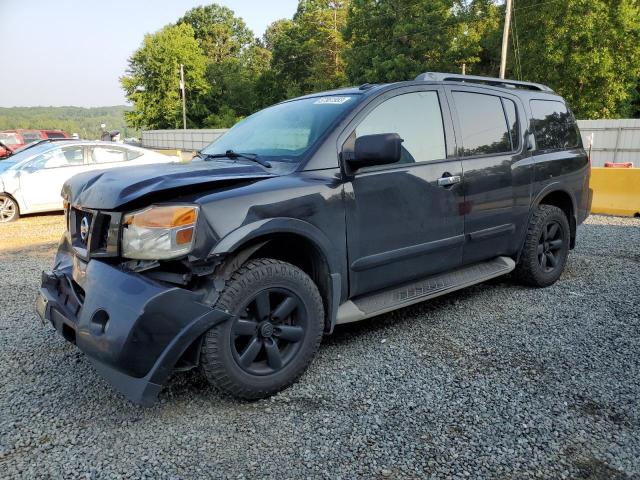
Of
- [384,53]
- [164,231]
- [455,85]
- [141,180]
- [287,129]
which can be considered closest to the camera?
Answer: [164,231]

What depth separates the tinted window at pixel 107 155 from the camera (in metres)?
9.98

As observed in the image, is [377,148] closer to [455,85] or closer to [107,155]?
[455,85]

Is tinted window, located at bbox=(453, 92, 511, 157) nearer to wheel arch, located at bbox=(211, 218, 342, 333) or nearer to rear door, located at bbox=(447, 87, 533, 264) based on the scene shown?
rear door, located at bbox=(447, 87, 533, 264)

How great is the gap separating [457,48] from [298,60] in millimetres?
23268

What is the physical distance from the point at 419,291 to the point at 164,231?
6.32 ft

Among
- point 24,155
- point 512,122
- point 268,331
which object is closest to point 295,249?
point 268,331

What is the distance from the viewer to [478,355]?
10.9 feet

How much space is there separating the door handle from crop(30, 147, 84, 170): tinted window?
27.9 feet

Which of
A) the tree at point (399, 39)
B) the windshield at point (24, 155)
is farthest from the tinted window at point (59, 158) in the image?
the tree at point (399, 39)

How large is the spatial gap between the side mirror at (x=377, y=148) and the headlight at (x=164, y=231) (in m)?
1.07

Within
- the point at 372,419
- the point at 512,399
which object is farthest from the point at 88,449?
the point at 512,399

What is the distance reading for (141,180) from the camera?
2.61 meters

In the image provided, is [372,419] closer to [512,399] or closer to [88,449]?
[512,399]

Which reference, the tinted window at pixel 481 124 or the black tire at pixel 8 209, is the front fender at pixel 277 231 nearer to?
the tinted window at pixel 481 124
